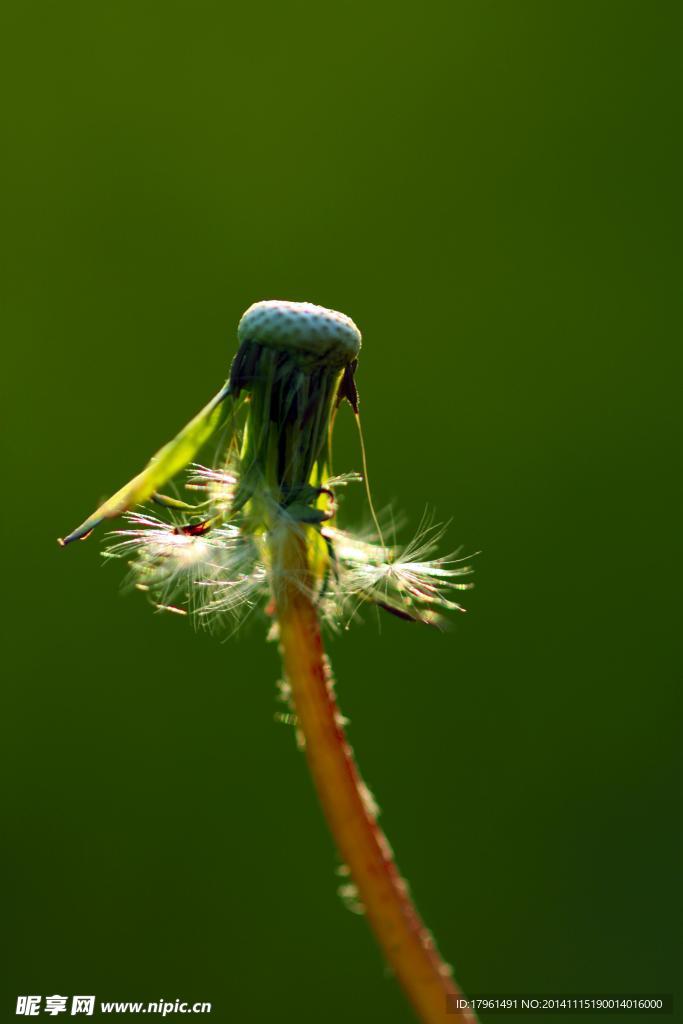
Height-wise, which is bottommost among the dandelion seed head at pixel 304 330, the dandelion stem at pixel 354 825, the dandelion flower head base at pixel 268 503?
the dandelion stem at pixel 354 825

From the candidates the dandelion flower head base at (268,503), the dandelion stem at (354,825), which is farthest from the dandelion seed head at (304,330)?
the dandelion stem at (354,825)

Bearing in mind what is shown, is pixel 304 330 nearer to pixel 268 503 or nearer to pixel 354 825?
pixel 268 503

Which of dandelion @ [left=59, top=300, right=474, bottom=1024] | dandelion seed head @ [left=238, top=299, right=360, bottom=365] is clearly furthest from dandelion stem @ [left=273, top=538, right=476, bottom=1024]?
dandelion seed head @ [left=238, top=299, right=360, bottom=365]

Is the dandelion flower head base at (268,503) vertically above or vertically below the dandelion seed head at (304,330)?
below

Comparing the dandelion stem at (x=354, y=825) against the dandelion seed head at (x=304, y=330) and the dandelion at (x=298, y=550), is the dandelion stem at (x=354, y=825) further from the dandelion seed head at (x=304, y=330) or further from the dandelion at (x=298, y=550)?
the dandelion seed head at (x=304, y=330)

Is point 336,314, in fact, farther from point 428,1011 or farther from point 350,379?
point 428,1011

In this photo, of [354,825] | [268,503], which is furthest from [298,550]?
[354,825]

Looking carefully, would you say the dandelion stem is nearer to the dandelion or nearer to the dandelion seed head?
the dandelion

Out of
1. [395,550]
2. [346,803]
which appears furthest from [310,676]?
[395,550]
